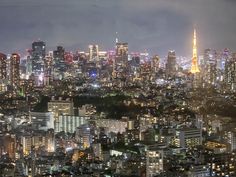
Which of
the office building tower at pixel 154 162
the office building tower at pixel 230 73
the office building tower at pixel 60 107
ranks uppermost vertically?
the office building tower at pixel 230 73

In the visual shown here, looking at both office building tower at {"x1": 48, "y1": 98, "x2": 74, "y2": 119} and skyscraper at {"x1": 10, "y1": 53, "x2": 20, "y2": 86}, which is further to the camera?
skyscraper at {"x1": 10, "y1": 53, "x2": 20, "y2": 86}

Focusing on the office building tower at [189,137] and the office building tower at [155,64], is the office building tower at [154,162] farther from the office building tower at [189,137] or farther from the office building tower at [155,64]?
the office building tower at [155,64]

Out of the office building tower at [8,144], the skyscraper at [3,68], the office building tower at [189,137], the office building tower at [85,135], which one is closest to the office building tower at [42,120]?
the office building tower at [85,135]

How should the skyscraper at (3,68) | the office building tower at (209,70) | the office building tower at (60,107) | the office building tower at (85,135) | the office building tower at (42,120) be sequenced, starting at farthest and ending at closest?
1. the skyscraper at (3,68)
2. the office building tower at (209,70)
3. the office building tower at (60,107)
4. the office building tower at (42,120)
5. the office building tower at (85,135)

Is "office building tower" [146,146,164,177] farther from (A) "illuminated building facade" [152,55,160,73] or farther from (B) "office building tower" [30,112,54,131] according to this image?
(A) "illuminated building facade" [152,55,160,73]

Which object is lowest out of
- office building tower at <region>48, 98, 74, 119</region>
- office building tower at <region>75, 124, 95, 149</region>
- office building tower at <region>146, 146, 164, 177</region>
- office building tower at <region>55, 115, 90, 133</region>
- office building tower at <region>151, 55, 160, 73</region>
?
office building tower at <region>146, 146, 164, 177</region>

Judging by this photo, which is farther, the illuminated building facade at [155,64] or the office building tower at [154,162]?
the illuminated building facade at [155,64]

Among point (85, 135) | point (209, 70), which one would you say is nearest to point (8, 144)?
point (85, 135)

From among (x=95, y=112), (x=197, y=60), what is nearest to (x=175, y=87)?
(x=197, y=60)

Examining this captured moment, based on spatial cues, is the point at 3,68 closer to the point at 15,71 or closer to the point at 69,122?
the point at 15,71

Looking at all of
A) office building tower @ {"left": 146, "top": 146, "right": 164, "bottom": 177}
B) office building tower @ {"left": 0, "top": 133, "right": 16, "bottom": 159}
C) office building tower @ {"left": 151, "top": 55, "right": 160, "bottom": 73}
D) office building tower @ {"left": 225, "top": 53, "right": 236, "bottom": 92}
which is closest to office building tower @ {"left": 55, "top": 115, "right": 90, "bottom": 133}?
office building tower @ {"left": 0, "top": 133, "right": 16, "bottom": 159}

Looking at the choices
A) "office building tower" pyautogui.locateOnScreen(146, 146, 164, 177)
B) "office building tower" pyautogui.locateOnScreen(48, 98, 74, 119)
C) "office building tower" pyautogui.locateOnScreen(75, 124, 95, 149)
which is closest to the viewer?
"office building tower" pyautogui.locateOnScreen(146, 146, 164, 177)

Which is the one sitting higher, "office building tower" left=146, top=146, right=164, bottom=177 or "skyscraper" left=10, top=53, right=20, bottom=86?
"skyscraper" left=10, top=53, right=20, bottom=86
